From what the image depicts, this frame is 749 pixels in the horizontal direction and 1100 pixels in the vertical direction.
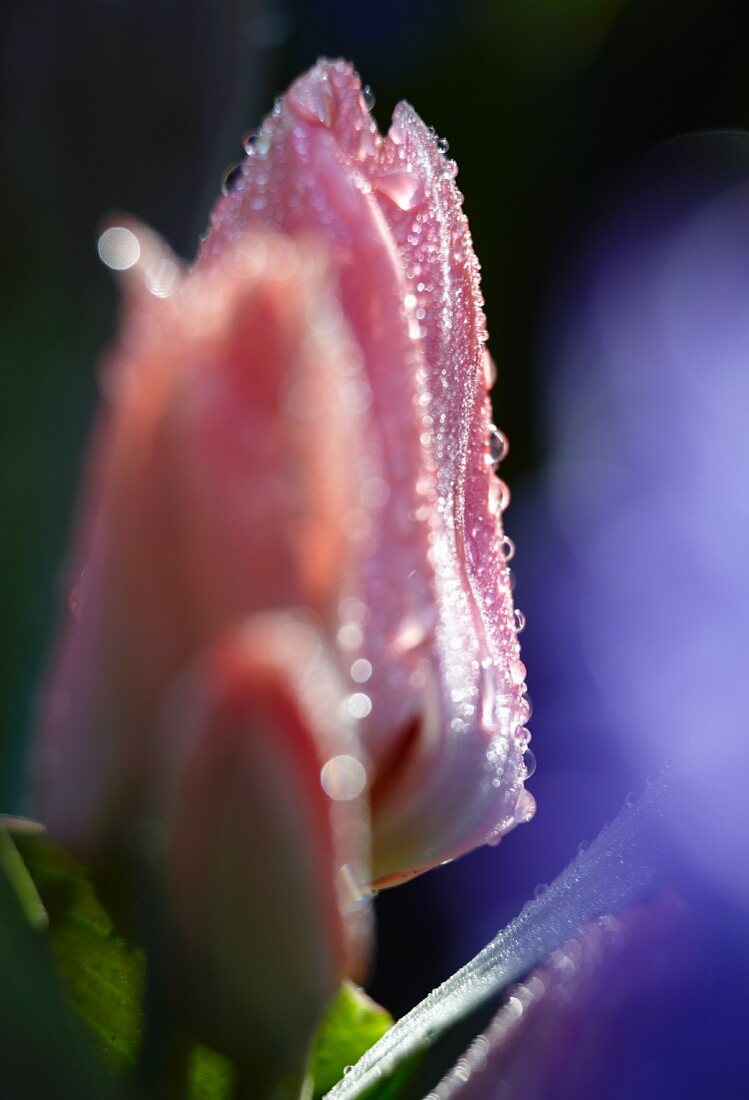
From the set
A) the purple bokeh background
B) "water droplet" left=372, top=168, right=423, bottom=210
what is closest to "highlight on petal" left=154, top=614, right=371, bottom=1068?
"water droplet" left=372, top=168, right=423, bottom=210

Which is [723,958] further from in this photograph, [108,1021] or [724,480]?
[724,480]

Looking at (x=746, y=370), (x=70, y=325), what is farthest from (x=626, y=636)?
(x=70, y=325)

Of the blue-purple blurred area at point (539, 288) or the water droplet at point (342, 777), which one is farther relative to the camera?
the blue-purple blurred area at point (539, 288)

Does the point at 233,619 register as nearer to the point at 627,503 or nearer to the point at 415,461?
the point at 415,461

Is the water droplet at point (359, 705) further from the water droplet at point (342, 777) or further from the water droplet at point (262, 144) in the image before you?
the water droplet at point (262, 144)

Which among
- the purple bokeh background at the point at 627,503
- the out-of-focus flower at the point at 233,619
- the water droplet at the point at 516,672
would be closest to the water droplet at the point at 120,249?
the out-of-focus flower at the point at 233,619

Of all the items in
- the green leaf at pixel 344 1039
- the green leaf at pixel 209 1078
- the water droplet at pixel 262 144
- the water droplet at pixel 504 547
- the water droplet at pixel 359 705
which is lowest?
the green leaf at pixel 344 1039

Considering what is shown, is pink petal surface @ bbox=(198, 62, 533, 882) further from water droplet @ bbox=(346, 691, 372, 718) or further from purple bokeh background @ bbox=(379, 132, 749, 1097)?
purple bokeh background @ bbox=(379, 132, 749, 1097)
